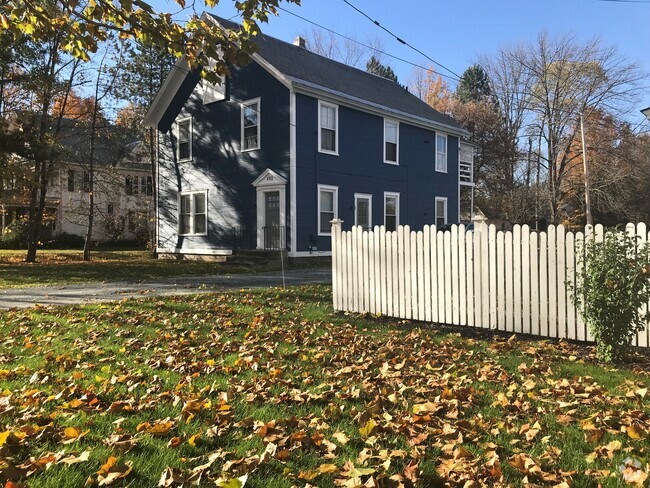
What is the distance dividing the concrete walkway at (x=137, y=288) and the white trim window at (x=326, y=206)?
15.7 feet

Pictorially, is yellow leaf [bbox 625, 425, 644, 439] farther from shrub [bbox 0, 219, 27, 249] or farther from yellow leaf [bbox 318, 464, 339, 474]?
shrub [bbox 0, 219, 27, 249]

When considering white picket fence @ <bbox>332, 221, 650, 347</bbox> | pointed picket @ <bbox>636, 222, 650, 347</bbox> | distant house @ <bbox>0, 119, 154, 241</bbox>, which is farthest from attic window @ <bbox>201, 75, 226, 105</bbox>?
pointed picket @ <bbox>636, 222, 650, 347</bbox>

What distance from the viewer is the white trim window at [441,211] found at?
25828 millimetres

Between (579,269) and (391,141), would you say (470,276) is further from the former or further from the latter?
(391,141)

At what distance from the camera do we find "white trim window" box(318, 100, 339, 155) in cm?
1948

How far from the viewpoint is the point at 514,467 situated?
9.44 feet

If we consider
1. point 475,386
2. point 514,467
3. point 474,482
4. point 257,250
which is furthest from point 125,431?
point 257,250

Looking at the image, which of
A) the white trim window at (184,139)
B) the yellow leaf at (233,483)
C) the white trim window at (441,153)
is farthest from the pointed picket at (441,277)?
the white trim window at (441,153)

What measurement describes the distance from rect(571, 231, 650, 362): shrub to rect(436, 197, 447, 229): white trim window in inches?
809

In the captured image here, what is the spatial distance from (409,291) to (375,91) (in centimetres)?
1829

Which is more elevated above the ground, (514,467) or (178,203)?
(178,203)

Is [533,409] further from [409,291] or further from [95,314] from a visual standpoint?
[95,314]

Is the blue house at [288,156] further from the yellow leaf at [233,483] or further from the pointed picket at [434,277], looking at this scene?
the yellow leaf at [233,483]

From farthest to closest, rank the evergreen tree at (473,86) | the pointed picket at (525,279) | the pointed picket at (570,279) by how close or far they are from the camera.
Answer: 1. the evergreen tree at (473,86)
2. the pointed picket at (525,279)
3. the pointed picket at (570,279)
